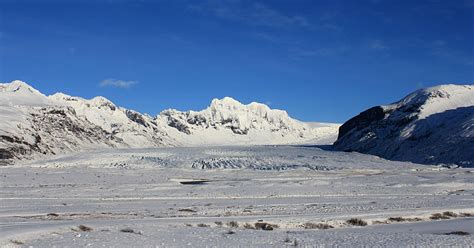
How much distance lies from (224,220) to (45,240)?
10663 mm

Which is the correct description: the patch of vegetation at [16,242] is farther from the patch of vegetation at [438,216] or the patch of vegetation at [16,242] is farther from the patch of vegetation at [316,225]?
the patch of vegetation at [438,216]

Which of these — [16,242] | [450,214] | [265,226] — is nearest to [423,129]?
[450,214]

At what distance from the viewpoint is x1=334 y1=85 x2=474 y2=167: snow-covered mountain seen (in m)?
104

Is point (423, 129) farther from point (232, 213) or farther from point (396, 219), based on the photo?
point (232, 213)

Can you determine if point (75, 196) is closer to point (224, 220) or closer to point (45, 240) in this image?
point (224, 220)

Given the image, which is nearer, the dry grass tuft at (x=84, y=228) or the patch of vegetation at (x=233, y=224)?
the dry grass tuft at (x=84, y=228)

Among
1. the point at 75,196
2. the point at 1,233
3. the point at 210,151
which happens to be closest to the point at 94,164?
the point at 210,151

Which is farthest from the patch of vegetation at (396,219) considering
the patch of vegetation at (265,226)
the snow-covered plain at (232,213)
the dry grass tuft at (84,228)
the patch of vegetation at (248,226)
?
the dry grass tuft at (84,228)

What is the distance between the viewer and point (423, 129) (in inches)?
4783

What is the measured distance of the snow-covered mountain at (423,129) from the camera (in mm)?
104375

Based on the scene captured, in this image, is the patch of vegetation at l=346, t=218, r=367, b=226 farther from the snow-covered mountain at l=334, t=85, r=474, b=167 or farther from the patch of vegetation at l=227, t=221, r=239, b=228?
the snow-covered mountain at l=334, t=85, r=474, b=167

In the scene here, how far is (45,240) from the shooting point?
20344 millimetres

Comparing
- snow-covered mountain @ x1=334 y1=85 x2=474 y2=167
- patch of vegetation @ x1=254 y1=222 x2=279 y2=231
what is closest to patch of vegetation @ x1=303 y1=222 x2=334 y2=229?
patch of vegetation @ x1=254 y1=222 x2=279 y2=231

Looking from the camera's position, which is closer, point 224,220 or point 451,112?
point 224,220
